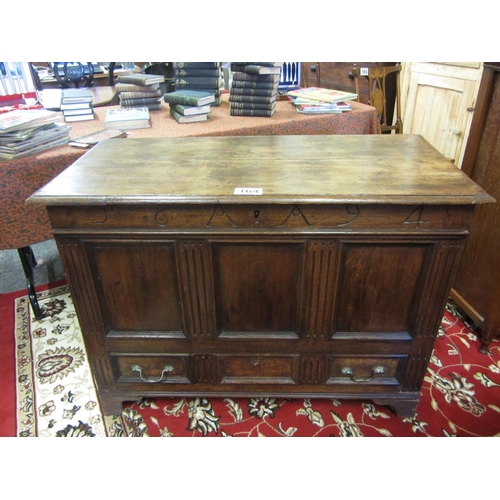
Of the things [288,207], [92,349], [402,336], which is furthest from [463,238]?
[92,349]

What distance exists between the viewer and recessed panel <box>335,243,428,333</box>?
1.11 meters

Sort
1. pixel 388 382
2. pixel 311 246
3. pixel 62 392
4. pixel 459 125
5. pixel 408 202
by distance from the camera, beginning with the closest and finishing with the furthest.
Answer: pixel 408 202 < pixel 311 246 < pixel 388 382 < pixel 62 392 < pixel 459 125

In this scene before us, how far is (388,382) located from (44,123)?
1679 mm

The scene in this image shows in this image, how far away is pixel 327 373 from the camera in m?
1.33

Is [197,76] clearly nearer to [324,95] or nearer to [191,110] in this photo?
[191,110]

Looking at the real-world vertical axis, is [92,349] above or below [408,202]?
below

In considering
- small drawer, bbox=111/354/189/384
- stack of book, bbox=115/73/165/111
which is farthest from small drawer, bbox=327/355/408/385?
stack of book, bbox=115/73/165/111

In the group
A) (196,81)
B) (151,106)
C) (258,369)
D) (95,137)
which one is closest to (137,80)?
(151,106)

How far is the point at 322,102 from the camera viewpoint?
2148 mm

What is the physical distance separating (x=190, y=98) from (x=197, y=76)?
0.27 metres

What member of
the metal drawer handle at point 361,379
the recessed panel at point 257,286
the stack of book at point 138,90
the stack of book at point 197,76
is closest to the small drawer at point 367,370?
the metal drawer handle at point 361,379

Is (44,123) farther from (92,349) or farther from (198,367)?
(198,367)

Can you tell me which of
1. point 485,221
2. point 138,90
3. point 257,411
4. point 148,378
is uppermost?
point 138,90

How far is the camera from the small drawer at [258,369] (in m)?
1.31
